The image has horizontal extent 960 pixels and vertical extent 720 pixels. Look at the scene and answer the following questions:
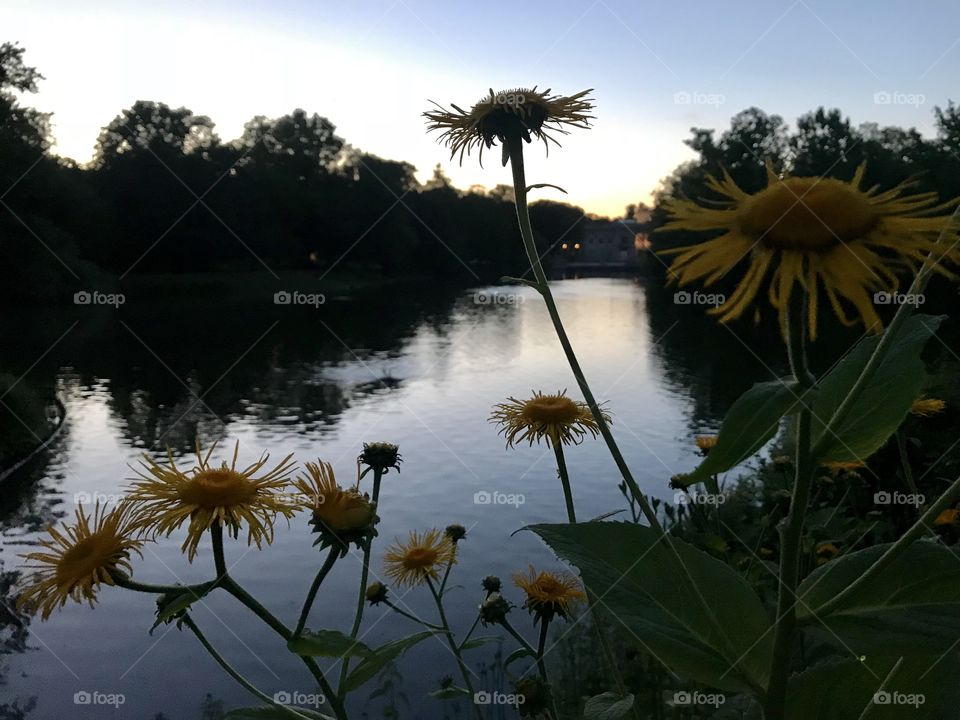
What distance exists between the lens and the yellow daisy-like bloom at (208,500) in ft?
3.39

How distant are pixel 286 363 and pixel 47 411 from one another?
8089 millimetres

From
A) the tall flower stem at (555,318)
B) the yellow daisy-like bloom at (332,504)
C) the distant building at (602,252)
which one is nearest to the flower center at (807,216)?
the tall flower stem at (555,318)

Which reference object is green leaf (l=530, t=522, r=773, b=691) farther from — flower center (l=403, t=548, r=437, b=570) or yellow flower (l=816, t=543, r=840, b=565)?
yellow flower (l=816, t=543, r=840, b=565)

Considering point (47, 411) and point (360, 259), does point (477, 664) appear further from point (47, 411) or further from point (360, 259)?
point (360, 259)

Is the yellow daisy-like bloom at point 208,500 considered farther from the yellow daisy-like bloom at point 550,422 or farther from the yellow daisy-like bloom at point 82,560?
the yellow daisy-like bloom at point 550,422

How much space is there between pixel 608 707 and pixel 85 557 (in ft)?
2.57

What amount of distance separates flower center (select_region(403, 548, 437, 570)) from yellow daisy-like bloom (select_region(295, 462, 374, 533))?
776 mm

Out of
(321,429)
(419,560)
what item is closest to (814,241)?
(419,560)

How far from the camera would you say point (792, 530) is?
679mm

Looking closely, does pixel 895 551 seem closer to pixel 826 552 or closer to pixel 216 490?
pixel 216 490

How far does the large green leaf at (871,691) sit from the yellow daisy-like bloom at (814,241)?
16.0 inches

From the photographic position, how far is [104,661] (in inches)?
184

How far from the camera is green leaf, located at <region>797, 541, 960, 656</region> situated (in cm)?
71

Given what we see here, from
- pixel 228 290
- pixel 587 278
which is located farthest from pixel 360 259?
pixel 587 278
